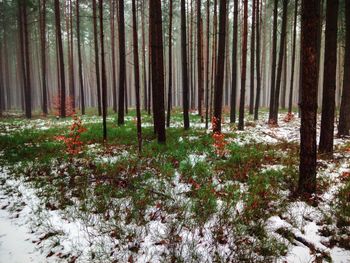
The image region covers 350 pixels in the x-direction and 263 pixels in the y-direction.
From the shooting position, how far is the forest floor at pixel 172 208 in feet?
12.2

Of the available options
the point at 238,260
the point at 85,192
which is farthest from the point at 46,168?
the point at 238,260

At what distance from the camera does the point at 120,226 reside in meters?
4.12

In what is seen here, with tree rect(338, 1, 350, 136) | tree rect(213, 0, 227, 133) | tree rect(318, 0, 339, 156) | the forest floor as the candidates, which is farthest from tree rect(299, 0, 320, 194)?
tree rect(338, 1, 350, 136)

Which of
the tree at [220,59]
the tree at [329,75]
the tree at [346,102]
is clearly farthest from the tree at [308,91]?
the tree at [346,102]

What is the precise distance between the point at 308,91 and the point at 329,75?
3.53 metres

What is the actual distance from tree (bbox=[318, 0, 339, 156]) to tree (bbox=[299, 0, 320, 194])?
122 inches

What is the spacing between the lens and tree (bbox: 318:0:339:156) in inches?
286

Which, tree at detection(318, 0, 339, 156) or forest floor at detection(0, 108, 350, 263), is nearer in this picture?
forest floor at detection(0, 108, 350, 263)

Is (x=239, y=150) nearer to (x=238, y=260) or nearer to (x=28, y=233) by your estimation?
(x=238, y=260)

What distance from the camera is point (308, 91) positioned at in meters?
4.61

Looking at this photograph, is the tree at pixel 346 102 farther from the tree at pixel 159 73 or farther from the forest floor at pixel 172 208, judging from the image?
the tree at pixel 159 73

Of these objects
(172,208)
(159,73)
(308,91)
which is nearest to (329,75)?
(308,91)

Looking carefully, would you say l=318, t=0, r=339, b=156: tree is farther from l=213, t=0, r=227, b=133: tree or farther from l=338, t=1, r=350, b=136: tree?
l=213, t=0, r=227, b=133: tree

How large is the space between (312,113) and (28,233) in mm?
5483
